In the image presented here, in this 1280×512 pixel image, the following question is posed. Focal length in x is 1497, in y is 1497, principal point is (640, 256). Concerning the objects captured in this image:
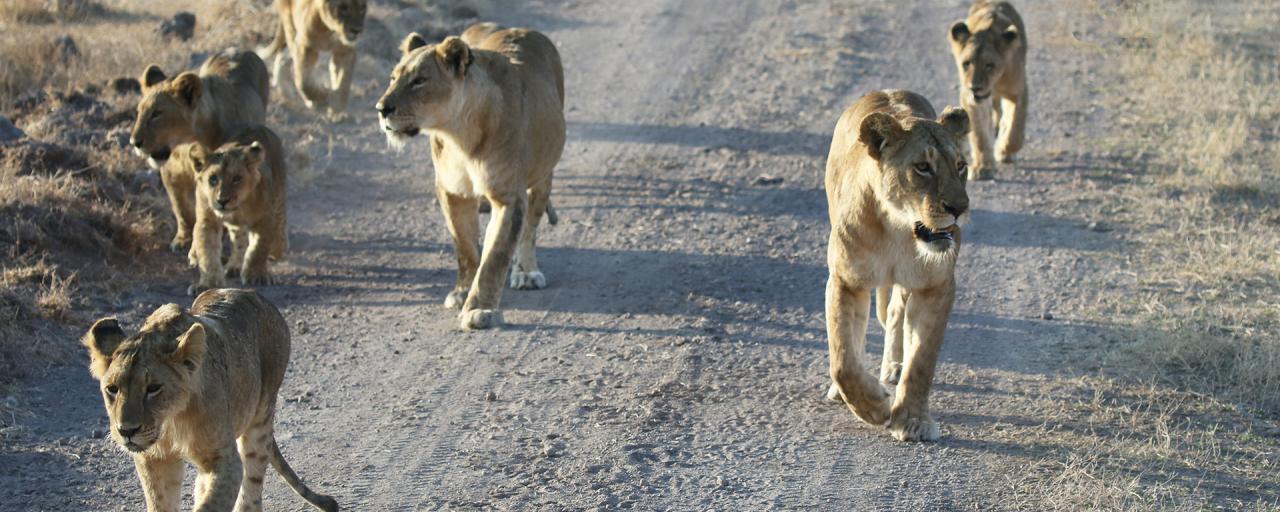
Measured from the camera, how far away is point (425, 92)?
7918 millimetres

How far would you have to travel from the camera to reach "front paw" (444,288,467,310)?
8.59 meters

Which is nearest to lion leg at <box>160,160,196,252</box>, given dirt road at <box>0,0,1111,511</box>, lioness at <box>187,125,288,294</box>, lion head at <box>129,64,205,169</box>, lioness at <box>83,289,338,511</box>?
lion head at <box>129,64,205,169</box>

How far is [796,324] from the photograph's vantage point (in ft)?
27.2

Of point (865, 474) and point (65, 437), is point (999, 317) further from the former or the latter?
point (65, 437)

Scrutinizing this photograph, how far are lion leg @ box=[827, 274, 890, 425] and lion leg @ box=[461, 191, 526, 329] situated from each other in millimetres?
2240

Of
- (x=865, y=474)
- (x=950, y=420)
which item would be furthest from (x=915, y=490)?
(x=950, y=420)

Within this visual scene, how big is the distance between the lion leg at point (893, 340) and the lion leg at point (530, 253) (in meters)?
2.37

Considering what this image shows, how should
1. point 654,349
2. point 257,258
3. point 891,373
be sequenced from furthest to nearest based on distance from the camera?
point 257,258
point 654,349
point 891,373

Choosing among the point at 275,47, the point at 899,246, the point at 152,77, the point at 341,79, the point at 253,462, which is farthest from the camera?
the point at 275,47

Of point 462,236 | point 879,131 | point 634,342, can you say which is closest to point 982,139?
point 634,342

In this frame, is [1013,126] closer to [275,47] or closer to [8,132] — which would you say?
[275,47]

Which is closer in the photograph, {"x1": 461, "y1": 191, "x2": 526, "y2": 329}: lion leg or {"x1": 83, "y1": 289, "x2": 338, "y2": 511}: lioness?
{"x1": 83, "y1": 289, "x2": 338, "y2": 511}: lioness

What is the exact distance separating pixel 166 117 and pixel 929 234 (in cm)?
500

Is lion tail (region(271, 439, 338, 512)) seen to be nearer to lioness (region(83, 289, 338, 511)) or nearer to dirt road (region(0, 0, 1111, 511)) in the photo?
lioness (region(83, 289, 338, 511))
